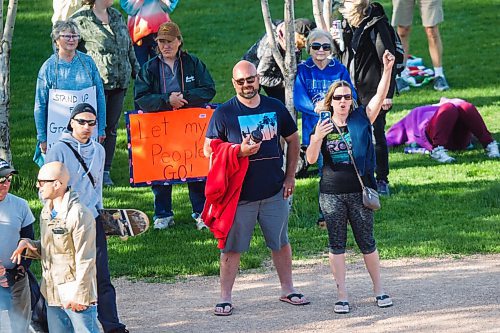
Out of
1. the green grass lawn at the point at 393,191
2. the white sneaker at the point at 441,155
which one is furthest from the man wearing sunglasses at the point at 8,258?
the white sneaker at the point at 441,155

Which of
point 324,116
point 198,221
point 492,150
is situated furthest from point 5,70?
point 492,150

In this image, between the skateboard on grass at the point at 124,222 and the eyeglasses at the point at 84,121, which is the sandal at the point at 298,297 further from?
the eyeglasses at the point at 84,121

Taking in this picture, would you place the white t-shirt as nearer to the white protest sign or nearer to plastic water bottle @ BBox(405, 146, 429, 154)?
the white protest sign

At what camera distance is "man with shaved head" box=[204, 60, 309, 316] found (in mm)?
8664

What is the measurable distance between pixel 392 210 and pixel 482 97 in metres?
5.31

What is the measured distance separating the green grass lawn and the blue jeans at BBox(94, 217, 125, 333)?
1.78 meters

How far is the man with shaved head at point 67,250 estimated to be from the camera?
22.8 feet

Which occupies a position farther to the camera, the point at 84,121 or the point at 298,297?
the point at 298,297

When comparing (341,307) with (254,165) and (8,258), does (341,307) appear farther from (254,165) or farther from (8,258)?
(8,258)

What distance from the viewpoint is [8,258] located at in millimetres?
7500

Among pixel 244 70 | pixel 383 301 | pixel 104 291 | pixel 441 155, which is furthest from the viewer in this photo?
pixel 441 155

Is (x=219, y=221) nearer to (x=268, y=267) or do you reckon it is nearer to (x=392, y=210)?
(x=268, y=267)

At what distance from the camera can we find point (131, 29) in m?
14.1

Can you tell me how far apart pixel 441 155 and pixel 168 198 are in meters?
3.79
